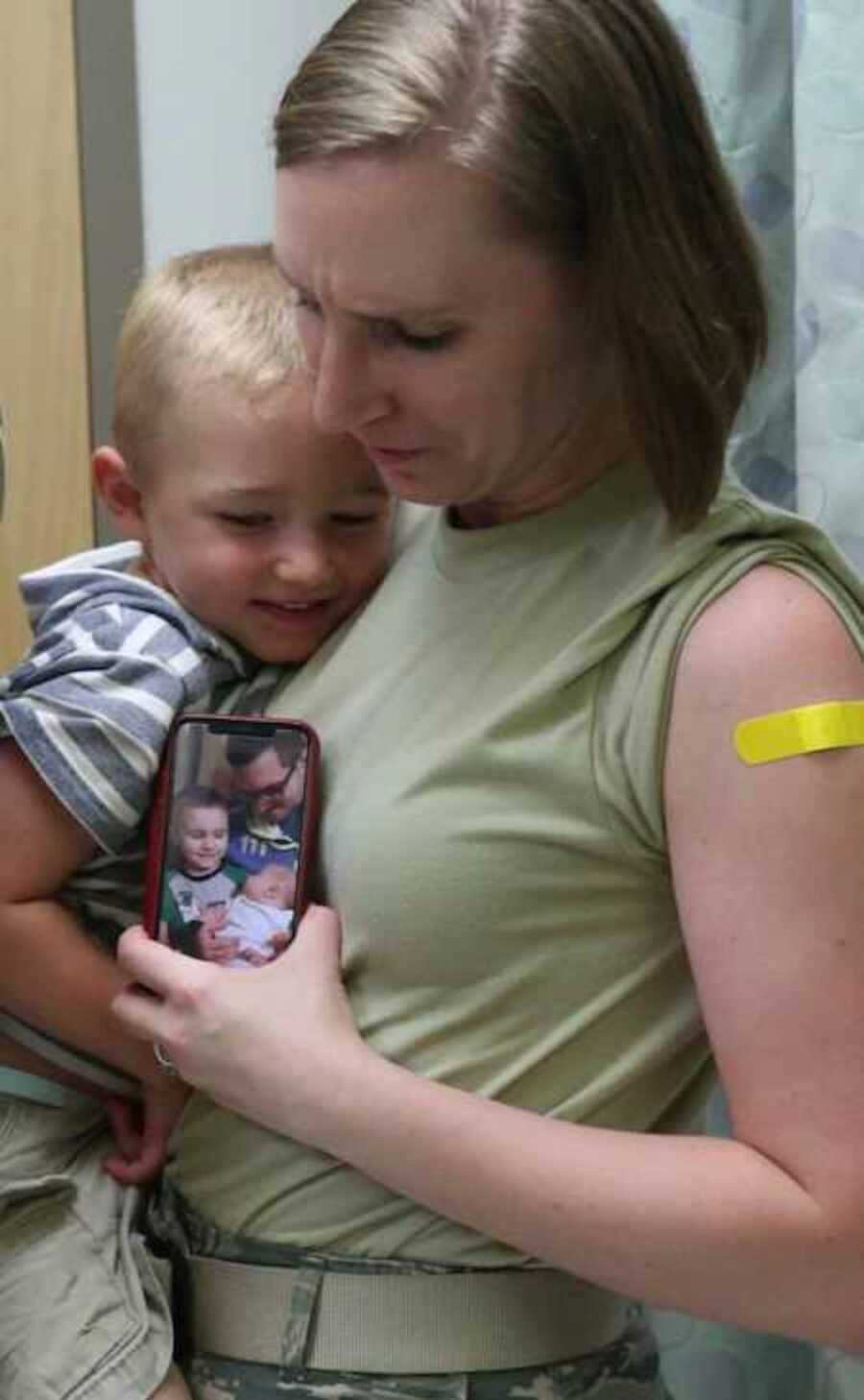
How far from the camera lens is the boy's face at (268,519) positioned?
1055 mm

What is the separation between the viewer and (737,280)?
2.95ft

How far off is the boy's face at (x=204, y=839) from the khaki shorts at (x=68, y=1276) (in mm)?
169

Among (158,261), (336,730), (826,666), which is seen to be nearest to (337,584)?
(336,730)

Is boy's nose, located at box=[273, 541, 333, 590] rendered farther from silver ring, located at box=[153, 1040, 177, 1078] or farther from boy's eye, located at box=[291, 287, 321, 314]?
silver ring, located at box=[153, 1040, 177, 1078]

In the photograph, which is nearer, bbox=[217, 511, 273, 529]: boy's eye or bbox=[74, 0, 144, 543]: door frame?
bbox=[217, 511, 273, 529]: boy's eye

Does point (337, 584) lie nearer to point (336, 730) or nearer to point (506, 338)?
point (336, 730)

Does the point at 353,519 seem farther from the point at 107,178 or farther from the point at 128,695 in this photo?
the point at 107,178

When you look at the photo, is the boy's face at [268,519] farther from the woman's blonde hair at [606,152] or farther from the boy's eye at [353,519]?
the woman's blonde hair at [606,152]

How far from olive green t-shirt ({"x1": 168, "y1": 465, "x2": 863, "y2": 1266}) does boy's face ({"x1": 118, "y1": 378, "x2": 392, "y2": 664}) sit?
11cm

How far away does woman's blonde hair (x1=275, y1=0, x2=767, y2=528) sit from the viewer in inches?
33.5

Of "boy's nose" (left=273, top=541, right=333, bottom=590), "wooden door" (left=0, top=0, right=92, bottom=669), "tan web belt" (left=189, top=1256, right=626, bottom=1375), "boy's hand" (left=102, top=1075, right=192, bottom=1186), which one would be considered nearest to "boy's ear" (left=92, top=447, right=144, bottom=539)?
"boy's nose" (left=273, top=541, right=333, bottom=590)

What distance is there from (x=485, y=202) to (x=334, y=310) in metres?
0.09

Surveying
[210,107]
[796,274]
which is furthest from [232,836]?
[210,107]

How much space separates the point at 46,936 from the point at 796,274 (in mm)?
653
